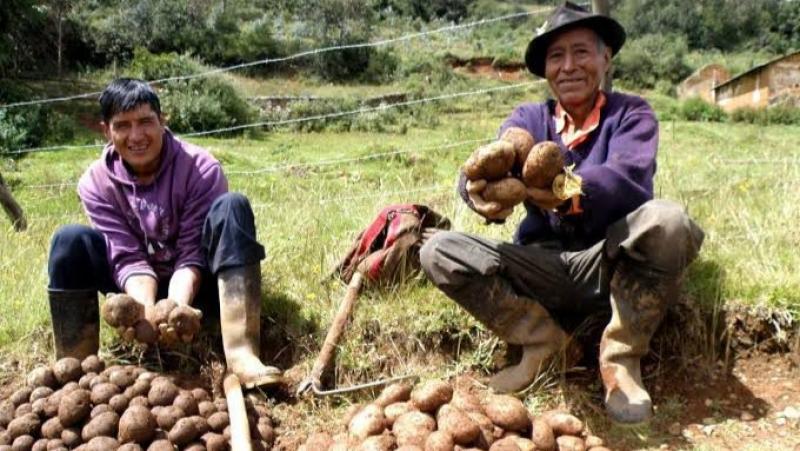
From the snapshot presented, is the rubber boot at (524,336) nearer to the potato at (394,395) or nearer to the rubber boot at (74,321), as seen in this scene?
the potato at (394,395)

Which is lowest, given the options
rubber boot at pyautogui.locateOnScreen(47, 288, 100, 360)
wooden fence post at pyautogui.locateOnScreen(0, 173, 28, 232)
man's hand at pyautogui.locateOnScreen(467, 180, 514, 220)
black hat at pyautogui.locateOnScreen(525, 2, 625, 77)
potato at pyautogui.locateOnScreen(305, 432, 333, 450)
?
potato at pyautogui.locateOnScreen(305, 432, 333, 450)

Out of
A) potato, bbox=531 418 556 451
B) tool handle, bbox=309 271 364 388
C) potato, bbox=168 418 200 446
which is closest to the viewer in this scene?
potato, bbox=531 418 556 451

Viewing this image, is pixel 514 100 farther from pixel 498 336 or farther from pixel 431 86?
pixel 498 336

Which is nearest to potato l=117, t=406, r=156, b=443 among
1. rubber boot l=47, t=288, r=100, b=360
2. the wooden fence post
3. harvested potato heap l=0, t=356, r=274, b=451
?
harvested potato heap l=0, t=356, r=274, b=451

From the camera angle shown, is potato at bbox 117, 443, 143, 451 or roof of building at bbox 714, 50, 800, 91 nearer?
potato at bbox 117, 443, 143, 451

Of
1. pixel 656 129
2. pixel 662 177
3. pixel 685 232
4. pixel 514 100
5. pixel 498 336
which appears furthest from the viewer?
pixel 514 100

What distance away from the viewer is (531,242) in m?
2.97

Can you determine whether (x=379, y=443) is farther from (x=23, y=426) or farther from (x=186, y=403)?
(x=23, y=426)

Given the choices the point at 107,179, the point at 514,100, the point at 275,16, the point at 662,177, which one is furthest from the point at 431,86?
the point at 107,179

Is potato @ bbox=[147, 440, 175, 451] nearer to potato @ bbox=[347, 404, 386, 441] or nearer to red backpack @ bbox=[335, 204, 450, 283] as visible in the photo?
potato @ bbox=[347, 404, 386, 441]

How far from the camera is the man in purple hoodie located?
2832mm

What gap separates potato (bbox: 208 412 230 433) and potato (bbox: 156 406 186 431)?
0.11 metres

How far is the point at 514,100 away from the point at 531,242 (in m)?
17.7

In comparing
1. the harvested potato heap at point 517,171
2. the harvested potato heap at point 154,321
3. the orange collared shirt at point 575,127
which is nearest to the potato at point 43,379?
the harvested potato heap at point 154,321
